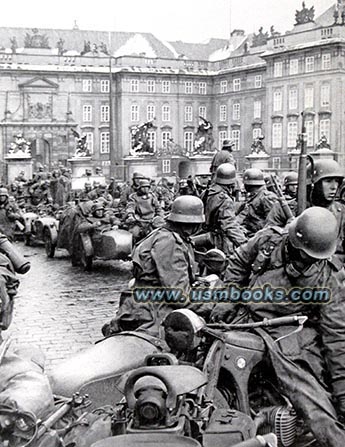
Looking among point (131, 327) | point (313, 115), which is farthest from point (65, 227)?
point (313, 115)

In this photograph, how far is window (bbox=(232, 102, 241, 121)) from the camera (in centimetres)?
6681

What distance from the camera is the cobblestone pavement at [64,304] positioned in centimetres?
935

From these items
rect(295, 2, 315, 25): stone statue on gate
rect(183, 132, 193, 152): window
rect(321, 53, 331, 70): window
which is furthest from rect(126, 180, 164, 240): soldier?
rect(183, 132, 193, 152): window

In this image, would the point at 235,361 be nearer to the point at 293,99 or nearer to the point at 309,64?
the point at 309,64

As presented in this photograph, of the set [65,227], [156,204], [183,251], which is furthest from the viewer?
[65,227]

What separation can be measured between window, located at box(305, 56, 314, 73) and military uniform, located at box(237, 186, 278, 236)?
149 feet

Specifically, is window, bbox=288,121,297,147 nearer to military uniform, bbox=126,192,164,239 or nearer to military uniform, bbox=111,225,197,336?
military uniform, bbox=126,192,164,239

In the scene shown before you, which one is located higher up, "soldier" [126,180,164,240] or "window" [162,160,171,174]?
"window" [162,160,171,174]

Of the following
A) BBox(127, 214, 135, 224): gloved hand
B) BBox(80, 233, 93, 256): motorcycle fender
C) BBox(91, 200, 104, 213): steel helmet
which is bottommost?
BBox(80, 233, 93, 256): motorcycle fender

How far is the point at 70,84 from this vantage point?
216ft

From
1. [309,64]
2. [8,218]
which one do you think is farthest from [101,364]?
[309,64]

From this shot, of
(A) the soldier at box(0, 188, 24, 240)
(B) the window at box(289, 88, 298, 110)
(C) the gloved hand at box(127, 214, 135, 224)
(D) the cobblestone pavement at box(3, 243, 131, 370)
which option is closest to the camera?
(D) the cobblestone pavement at box(3, 243, 131, 370)

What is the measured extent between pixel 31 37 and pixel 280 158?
2916cm

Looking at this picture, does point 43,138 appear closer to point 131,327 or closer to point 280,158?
point 280,158
